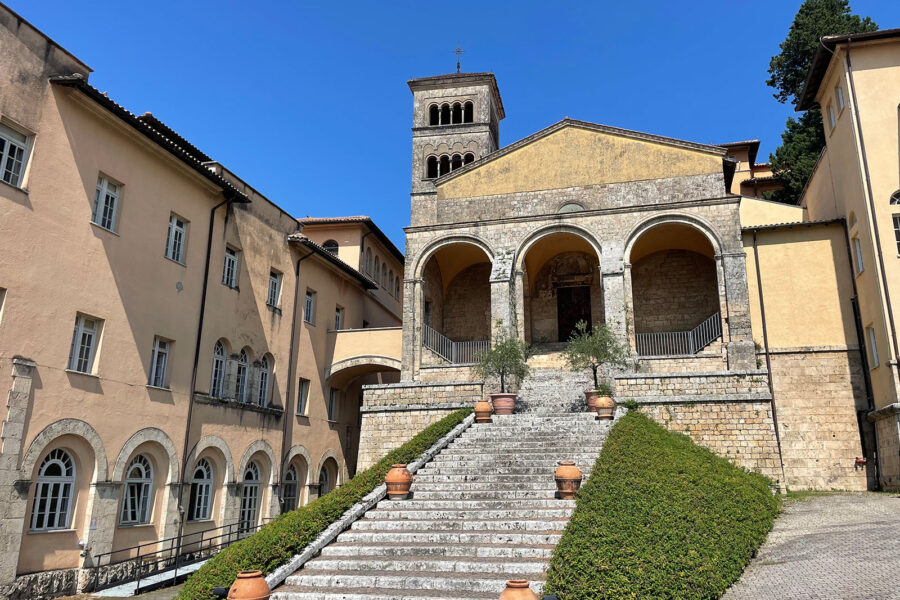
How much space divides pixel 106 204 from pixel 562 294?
1845cm

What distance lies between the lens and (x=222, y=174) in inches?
814

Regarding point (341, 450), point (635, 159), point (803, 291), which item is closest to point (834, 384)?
point (803, 291)

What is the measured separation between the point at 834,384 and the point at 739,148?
2113 centimetres

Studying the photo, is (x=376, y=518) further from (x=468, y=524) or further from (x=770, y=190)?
(x=770, y=190)

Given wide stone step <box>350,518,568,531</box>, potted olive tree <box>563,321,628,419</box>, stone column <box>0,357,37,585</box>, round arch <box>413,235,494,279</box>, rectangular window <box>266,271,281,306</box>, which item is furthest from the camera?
round arch <box>413,235,494,279</box>

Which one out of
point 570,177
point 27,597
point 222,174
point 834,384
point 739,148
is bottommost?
point 27,597

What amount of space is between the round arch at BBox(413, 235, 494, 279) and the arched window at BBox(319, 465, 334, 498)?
856 cm

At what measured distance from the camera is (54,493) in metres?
14.0

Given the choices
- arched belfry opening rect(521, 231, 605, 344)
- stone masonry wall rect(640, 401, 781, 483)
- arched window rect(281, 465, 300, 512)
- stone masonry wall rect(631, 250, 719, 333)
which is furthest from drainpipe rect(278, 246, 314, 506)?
stone masonry wall rect(631, 250, 719, 333)

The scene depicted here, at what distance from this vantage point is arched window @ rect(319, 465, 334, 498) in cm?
2569

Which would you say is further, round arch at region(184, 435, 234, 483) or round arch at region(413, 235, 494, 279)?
round arch at region(413, 235, 494, 279)

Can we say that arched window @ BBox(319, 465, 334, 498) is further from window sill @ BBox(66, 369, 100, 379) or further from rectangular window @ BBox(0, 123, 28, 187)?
rectangular window @ BBox(0, 123, 28, 187)

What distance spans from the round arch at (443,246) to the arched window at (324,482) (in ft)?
28.1

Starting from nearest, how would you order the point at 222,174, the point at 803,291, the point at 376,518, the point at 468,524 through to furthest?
the point at 468,524 < the point at 376,518 < the point at 222,174 < the point at 803,291
